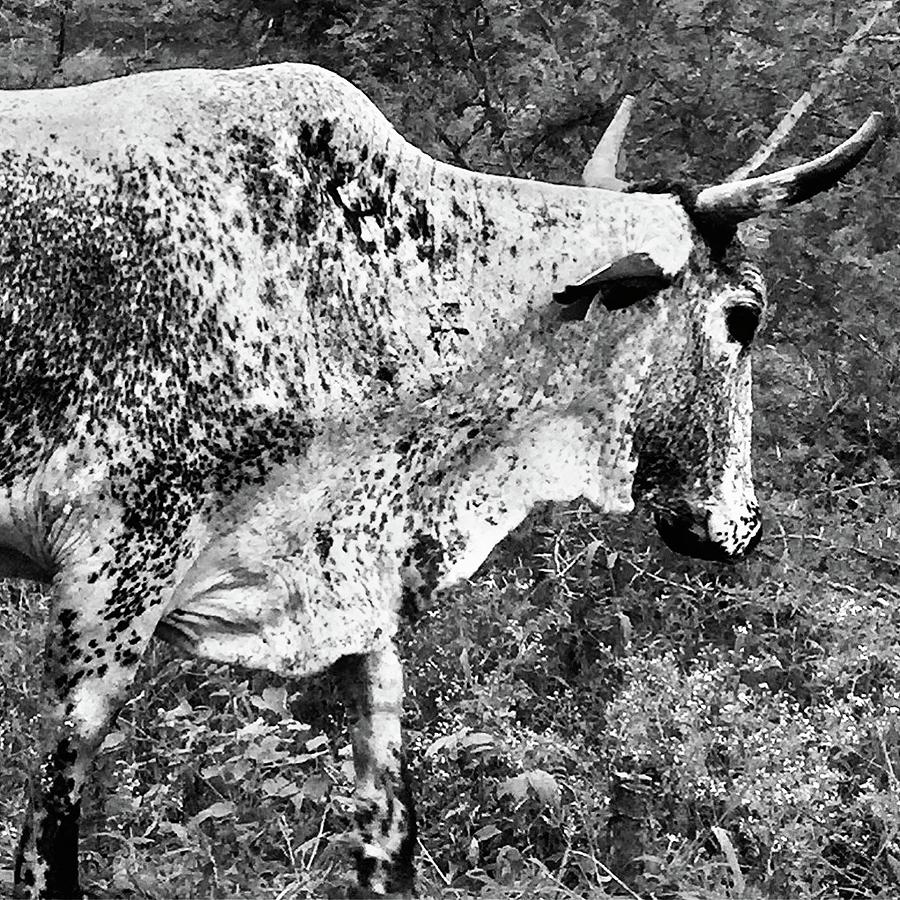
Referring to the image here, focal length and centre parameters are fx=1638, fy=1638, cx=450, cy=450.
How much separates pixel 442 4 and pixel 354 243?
9.59 ft

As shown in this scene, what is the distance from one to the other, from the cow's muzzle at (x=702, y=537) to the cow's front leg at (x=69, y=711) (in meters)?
1.43

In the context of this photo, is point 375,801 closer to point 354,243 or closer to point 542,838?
point 542,838

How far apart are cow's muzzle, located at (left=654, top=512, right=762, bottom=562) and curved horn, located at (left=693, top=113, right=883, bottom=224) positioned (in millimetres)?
736

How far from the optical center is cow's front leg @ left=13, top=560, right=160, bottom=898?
3076 millimetres

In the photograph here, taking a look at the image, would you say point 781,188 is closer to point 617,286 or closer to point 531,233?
point 617,286

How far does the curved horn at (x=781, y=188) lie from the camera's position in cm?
366

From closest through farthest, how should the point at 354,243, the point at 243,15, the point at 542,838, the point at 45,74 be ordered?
the point at 354,243, the point at 542,838, the point at 243,15, the point at 45,74

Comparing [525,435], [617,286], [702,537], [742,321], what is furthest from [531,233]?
[702,537]

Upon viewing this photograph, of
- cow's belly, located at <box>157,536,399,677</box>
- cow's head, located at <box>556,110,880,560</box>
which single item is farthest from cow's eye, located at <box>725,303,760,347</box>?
cow's belly, located at <box>157,536,399,677</box>

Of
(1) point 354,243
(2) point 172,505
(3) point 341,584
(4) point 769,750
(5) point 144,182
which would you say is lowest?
(4) point 769,750

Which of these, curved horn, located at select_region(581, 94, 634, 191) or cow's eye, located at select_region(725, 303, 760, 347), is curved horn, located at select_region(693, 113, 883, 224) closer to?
cow's eye, located at select_region(725, 303, 760, 347)

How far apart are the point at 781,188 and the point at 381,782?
158 centimetres

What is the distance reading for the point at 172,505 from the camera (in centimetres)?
310

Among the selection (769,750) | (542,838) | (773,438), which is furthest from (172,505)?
(773,438)
